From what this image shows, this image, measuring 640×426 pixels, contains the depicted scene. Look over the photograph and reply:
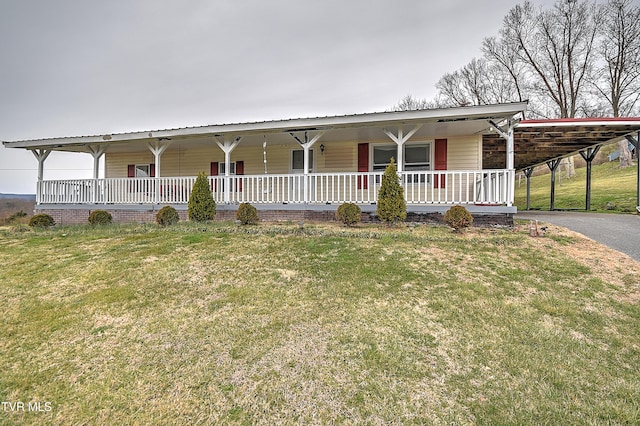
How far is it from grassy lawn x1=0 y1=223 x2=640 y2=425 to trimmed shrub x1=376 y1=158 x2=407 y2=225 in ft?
5.95

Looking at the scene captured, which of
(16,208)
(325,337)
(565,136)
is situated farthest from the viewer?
(16,208)

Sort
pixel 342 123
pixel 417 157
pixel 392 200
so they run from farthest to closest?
pixel 417 157
pixel 342 123
pixel 392 200

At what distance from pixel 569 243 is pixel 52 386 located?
796 centimetres

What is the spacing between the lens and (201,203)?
888cm

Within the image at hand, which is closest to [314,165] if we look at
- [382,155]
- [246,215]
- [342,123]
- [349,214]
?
[382,155]

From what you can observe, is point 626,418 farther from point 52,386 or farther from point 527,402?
point 52,386

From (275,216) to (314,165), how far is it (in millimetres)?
2758

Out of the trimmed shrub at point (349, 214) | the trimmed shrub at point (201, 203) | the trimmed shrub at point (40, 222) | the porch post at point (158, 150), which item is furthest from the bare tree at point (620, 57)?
the trimmed shrub at point (40, 222)

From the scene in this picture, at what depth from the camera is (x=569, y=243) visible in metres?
6.21

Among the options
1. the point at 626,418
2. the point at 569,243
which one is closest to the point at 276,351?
the point at 626,418

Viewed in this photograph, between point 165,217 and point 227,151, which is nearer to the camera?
point 165,217

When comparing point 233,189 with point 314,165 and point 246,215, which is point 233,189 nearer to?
point 246,215

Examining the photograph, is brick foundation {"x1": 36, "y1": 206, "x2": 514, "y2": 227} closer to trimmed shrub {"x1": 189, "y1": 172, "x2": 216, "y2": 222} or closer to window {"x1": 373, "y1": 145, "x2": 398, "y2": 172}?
trimmed shrub {"x1": 189, "y1": 172, "x2": 216, "y2": 222}

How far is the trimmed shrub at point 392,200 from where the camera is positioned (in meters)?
7.58
